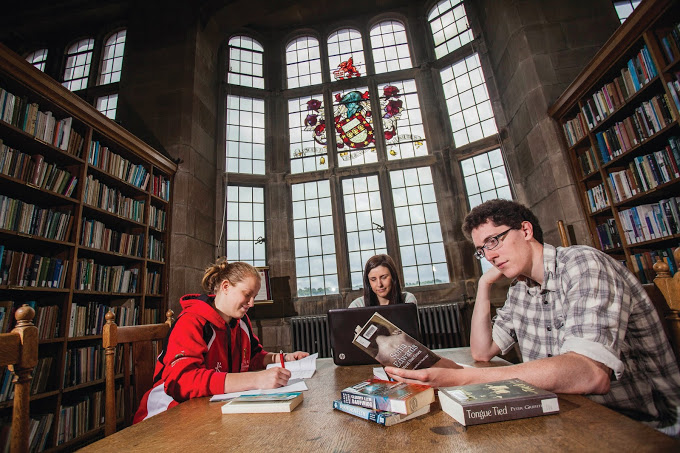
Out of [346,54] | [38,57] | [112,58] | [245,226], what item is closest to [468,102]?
[346,54]

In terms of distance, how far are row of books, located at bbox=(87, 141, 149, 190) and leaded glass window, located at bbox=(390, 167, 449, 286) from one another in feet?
10.9

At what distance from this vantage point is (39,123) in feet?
8.00

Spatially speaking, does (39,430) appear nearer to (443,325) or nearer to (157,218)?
(157,218)

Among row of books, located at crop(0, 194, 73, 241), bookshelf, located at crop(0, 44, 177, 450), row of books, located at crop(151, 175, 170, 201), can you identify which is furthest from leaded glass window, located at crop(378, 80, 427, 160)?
row of books, located at crop(0, 194, 73, 241)

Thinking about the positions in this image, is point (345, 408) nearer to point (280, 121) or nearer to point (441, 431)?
point (441, 431)

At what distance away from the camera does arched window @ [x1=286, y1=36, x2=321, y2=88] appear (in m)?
5.64

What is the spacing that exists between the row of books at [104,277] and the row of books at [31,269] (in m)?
0.16

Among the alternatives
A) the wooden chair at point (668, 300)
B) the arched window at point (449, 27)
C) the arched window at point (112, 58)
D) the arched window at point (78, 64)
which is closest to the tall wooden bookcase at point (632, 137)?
the wooden chair at point (668, 300)

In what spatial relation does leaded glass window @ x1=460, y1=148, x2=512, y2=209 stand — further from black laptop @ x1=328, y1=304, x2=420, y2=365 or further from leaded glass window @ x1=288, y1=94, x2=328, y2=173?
black laptop @ x1=328, y1=304, x2=420, y2=365

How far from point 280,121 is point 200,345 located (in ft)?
15.7

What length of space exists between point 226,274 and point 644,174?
322 centimetres

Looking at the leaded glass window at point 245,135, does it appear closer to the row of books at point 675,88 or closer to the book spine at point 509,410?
the row of books at point 675,88

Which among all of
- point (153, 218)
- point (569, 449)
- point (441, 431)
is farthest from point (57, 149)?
point (569, 449)

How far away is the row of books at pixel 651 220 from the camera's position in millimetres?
2367
